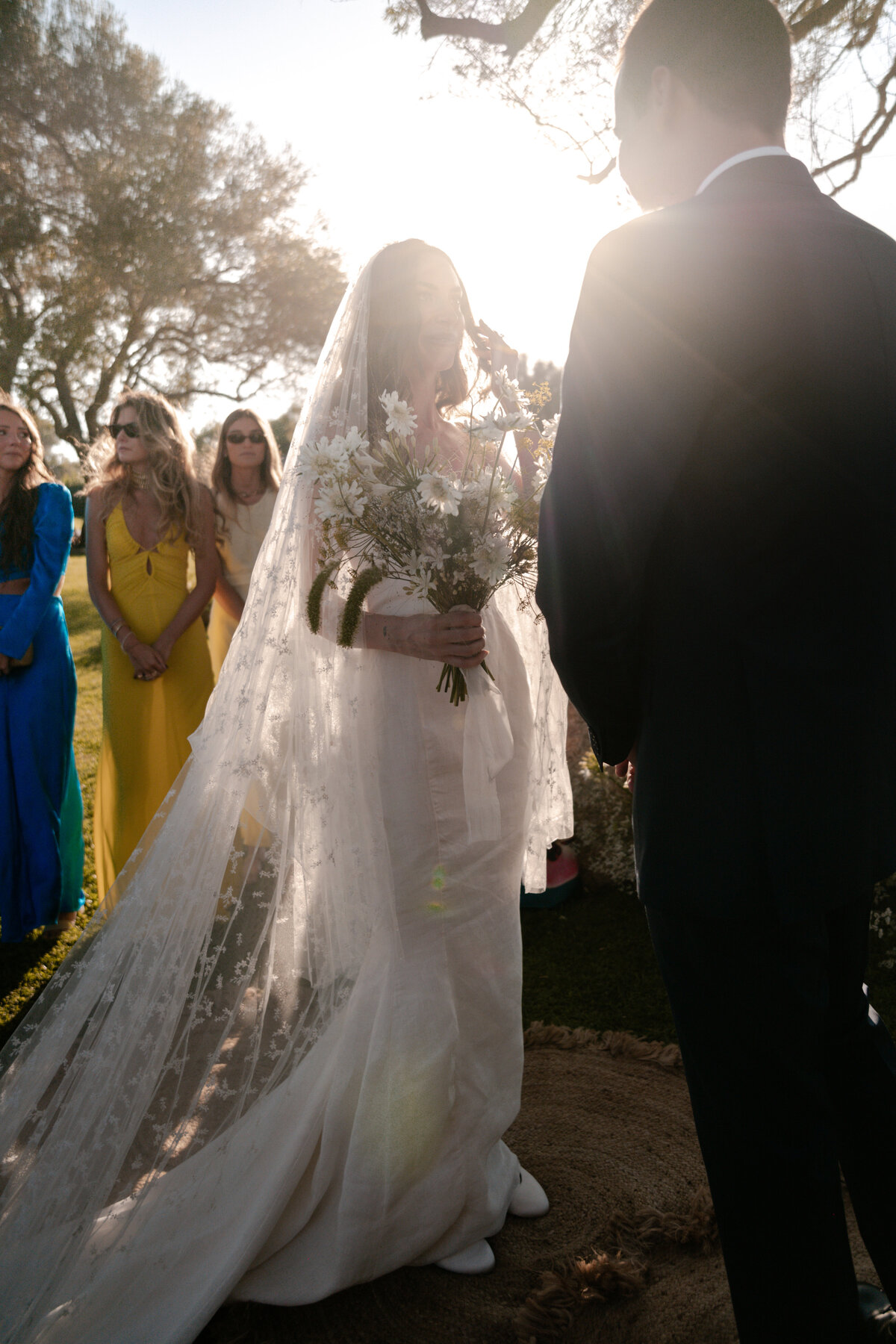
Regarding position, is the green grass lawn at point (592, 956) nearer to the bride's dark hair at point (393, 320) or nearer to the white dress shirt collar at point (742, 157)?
the bride's dark hair at point (393, 320)

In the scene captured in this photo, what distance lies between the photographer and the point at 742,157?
4.76 feet

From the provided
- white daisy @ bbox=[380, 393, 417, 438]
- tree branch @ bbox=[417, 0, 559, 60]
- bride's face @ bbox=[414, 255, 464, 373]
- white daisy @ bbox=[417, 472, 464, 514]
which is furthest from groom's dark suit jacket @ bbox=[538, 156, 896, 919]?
tree branch @ bbox=[417, 0, 559, 60]

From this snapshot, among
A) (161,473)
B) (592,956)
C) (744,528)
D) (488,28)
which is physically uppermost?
(488,28)

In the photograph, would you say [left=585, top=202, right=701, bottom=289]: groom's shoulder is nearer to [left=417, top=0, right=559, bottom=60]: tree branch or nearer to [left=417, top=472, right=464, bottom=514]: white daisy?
[left=417, top=472, right=464, bottom=514]: white daisy

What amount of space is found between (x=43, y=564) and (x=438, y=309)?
2.84m

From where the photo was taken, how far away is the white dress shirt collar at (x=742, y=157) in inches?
56.9

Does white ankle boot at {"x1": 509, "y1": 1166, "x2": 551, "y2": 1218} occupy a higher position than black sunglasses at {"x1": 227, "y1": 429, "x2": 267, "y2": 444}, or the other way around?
black sunglasses at {"x1": 227, "y1": 429, "x2": 267, "y2": 444}

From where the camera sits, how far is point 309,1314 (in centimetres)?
215

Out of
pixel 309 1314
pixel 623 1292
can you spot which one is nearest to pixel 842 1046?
pixel 623 1292

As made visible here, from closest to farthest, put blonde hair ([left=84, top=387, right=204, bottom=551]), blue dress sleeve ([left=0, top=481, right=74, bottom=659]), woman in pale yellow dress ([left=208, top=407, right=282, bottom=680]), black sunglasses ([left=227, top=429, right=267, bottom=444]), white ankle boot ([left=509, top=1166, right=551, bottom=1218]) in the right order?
white ankle boot ([left=509, top=1166, right=551, bottom=1218]) < blue dress sleeve ([left=0, top=481, right=74, bottom=659]) < blonde hair ([left=84, top=387, right=204, bottom=551]) < woman in pale yellow dress ([left=208, top=407, right=282, bottom=680]) < black sunglasses ([left=227, top=429, right=267, bottom=444])

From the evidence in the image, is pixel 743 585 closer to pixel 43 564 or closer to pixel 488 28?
pixel 43 564

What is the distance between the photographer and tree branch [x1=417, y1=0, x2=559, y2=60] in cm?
592

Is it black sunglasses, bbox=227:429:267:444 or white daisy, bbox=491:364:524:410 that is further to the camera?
black sunglasses, bbox=227:429:267:444

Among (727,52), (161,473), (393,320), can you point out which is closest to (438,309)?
(393,320)
